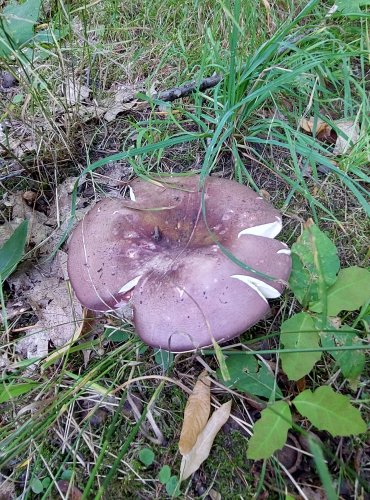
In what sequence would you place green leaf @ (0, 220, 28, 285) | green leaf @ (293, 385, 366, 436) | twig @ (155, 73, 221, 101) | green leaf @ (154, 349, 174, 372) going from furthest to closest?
1. twig @ (155, 73, 221, 101)
2. green leaf @ (0, 220, 28, 285)
3. green leaf @ (154, 349, 174, 372)
4. green leaf @ (293, 385, 366, 436)

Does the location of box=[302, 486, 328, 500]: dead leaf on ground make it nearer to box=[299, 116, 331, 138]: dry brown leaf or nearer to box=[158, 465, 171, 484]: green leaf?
box=[158, 465, 171, 484]: green leaf

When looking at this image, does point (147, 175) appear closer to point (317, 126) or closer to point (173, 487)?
point (317, 126)

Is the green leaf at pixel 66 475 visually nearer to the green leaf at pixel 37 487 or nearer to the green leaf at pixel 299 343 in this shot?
the green leaf at pixel 37 487

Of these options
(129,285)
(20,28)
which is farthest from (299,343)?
(20,28)

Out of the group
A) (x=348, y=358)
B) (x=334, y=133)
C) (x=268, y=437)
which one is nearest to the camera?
(x=268, y=437)

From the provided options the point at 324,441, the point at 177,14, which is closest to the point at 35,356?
the point at 324,441

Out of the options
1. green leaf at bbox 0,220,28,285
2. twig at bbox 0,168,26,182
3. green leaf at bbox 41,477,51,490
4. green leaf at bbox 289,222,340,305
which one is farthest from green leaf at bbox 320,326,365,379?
twig at bbox 0,168,26,182
